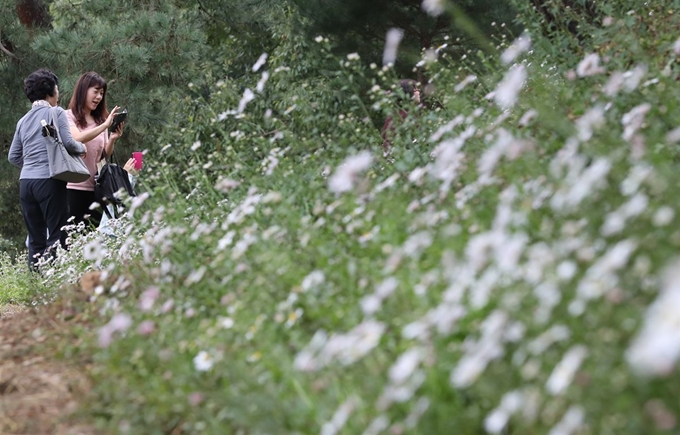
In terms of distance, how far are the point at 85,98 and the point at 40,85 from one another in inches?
15.1

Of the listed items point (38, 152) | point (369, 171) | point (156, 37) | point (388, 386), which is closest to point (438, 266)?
point (388, 386)

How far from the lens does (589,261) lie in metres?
2.01

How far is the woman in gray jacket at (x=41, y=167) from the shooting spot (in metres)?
7.08

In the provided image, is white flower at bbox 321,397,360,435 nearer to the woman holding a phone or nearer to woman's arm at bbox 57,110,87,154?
woman's arm at bbox 57,110,87,154

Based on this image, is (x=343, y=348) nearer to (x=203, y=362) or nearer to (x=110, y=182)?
(x=203, y=362)

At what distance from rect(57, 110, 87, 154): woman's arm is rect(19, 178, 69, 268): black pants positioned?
13.0 inches

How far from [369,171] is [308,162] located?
32 cm

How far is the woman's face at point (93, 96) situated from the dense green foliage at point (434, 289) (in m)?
2.87

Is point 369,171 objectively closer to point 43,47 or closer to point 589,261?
point 589,261

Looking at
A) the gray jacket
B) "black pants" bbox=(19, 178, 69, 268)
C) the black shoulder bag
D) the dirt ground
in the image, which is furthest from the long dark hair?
the dirt ground

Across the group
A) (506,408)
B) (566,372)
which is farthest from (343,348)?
(566,372)

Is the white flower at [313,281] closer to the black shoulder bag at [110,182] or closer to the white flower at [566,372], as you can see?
the white flower at [566,372]

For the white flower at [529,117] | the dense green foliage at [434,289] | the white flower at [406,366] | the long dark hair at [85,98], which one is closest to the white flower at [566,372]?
the dense green foliage at [434,289]

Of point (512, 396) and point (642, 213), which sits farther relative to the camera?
point (642, 213)
